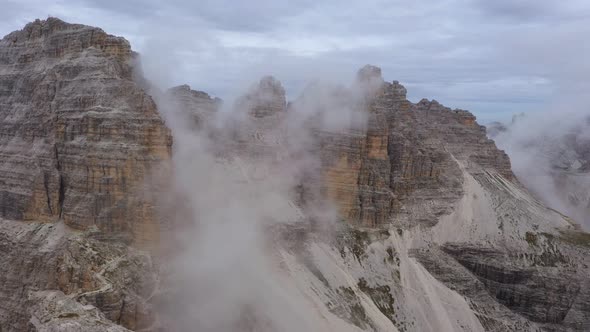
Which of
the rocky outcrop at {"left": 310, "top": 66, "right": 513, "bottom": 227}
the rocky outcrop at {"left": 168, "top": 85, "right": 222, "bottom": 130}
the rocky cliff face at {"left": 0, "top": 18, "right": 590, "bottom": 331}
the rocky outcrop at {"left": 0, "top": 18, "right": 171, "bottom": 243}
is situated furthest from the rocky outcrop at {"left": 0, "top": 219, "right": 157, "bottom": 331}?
the rocky outcrop at {"left": 310, "top": 66, "right": 513, "bottom": 227}

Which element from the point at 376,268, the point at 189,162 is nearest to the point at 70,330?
the point at 189,162

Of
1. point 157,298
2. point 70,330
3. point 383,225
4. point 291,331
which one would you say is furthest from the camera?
point 383,225

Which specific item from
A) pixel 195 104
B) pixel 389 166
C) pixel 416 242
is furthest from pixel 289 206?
pixel 416 242

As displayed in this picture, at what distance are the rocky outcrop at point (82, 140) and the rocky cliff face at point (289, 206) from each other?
183 millimetres

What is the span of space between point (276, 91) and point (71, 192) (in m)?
43.4

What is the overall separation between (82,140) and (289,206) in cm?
3595

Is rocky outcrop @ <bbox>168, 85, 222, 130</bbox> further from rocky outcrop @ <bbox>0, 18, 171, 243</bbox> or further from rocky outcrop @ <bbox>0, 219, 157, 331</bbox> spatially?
rocky outcrop @ <bbox>0, 219, 157, 331</bbox>

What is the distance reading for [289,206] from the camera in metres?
88.1

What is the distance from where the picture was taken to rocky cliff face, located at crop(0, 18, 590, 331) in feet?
209

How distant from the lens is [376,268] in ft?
286

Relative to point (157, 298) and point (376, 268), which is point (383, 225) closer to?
point (376, 268)

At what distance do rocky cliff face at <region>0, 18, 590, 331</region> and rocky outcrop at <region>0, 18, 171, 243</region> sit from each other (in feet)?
0.60

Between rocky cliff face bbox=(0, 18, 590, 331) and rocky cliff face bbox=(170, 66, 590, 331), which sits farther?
rocky cliff face bbox=(170, 66, 590, 331)

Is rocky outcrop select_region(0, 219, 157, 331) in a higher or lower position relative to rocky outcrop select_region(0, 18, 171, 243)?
lower
